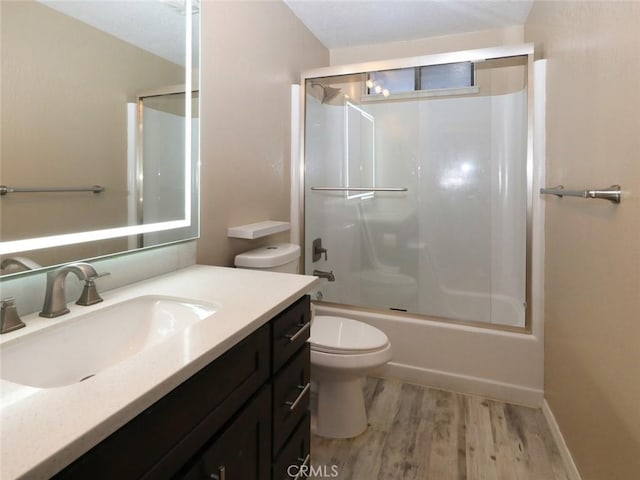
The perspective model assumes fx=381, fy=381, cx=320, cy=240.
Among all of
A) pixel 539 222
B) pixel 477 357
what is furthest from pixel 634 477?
pixel 539 222

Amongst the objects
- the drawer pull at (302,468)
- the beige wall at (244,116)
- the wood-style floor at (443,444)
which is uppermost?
the beige wall at (244,116)

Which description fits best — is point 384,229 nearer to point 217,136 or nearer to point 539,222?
point 539,222

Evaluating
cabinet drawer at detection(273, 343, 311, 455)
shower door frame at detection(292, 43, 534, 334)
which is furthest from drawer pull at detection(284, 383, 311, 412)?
shower door frame at detection(292, 43, 534, 334)

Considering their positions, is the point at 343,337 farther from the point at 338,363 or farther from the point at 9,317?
the point at 9,317

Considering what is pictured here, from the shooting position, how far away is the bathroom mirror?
3.03 feet

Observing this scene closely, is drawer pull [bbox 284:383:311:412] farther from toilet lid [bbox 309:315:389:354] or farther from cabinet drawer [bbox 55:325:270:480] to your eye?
toilet lid [bbox 309:315:389:354]

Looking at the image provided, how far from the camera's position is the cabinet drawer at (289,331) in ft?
3.42

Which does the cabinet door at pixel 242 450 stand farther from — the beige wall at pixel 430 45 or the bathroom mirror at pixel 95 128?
the beige wall at pixel 430 45

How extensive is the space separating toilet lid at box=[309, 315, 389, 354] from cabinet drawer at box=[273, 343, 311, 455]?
0.41 metres

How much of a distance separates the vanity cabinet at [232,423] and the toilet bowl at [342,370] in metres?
0.40

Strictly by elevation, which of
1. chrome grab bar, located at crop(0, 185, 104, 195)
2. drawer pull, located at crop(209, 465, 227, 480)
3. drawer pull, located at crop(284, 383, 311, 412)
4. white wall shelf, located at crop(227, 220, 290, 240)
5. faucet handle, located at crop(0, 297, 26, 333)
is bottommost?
drawer pull, located at crop(284, 383, 311, 412)

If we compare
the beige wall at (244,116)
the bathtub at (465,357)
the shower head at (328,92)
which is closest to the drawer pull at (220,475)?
the beige wall at (244,116)

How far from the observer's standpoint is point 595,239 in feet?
4.14

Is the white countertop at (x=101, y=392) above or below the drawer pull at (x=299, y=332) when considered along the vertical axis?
above
